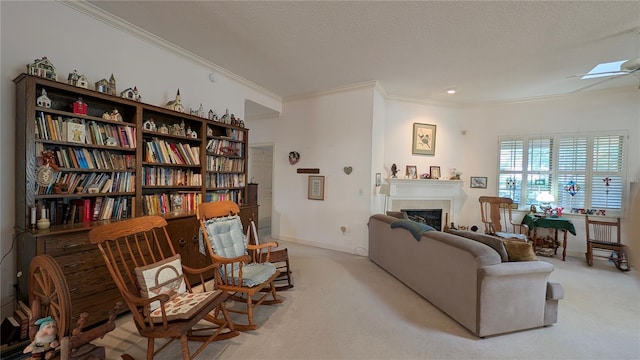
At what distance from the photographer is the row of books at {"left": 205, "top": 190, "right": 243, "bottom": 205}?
3.73 meters

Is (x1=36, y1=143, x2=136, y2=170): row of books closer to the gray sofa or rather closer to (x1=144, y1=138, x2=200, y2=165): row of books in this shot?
(x1=144, y1=138, x2=200, y2=165): row of books

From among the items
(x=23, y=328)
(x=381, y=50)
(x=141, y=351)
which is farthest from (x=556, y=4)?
(x=23, y=328)

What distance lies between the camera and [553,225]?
4.52 m

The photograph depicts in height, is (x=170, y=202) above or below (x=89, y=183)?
below

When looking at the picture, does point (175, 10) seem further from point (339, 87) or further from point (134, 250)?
point (339, 87)

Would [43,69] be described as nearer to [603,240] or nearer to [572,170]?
[572,170]

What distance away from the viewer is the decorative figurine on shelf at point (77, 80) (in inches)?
94.6

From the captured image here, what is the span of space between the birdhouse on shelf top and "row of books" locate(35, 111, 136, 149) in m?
0.31

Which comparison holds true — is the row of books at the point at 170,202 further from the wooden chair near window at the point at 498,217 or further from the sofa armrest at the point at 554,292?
the wooden chair near window at the point at 498,217

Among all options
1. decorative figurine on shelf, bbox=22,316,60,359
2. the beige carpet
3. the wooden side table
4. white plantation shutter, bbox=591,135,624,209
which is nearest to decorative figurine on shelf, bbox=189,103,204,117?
the beige carpet

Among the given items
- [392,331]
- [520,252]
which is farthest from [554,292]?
[392,331]

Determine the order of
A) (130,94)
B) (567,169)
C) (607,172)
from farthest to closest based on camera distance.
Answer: (567,169) → (607,172) → (130,94)

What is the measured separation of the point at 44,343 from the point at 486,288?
3.13m

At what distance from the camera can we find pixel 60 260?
2096 mm
